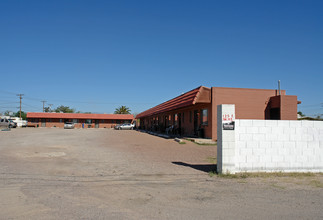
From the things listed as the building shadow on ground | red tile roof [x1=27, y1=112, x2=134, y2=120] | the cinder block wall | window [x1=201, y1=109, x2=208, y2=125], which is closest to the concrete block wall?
the cinder block wall

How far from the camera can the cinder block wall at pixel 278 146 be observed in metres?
8.61

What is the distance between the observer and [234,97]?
20.3 metres

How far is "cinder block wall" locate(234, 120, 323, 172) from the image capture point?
339 inches

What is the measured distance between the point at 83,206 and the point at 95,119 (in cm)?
6221

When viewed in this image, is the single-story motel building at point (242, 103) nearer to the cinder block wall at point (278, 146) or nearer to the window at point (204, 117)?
the window at point (204, 117)

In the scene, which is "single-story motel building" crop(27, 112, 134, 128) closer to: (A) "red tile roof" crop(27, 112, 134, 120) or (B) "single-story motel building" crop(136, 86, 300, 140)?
(A) "red tile roof" crop(27, 112, 134, 120)

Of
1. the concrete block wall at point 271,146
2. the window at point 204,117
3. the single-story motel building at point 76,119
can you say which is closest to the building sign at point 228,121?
the concrete block wall at point 271,146

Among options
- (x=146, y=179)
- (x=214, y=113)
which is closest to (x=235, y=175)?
(x=146, y=179)

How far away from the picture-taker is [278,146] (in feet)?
28.8

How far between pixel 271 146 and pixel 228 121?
1711 millimetres

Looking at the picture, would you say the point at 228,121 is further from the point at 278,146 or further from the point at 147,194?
the point at 147,194

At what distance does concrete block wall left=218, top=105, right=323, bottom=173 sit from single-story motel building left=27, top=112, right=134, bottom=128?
5874 centimetres

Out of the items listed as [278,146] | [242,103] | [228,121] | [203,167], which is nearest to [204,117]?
[242,103]

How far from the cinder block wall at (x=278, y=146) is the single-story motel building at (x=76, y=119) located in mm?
58753
